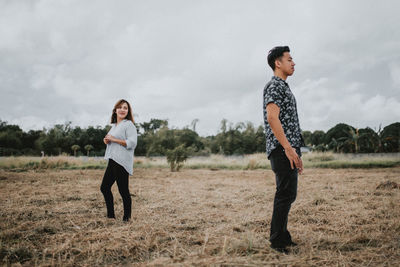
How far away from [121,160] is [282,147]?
203 centimetres

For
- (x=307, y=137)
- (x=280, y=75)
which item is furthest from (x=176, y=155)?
(x=307, y=137)

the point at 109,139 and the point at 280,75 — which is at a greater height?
the point at 280,75

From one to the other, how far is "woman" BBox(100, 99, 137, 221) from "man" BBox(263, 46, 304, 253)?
1.87m

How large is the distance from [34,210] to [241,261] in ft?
11.5

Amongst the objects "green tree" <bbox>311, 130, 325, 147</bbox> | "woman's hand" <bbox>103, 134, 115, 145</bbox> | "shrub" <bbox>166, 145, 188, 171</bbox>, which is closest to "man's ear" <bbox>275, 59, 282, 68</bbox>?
"woman's hand" <bbox>103, 134, 115, 145</bbox>

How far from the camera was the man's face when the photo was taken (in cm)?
226

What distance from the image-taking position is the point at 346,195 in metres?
4.89

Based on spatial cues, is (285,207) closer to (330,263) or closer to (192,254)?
(330,263)

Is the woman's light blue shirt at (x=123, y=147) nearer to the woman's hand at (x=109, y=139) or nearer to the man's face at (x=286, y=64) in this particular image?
the woman's hand at (x=109, y=139)

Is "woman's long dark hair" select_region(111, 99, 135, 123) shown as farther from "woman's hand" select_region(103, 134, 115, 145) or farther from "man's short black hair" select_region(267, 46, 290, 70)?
"man's short black hair" select_region(267, 46, 290, 70)

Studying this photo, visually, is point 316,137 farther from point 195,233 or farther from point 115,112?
point 195,233

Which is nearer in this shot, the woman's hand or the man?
the man

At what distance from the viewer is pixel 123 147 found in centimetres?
318

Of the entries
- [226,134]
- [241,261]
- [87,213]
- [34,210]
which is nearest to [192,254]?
[241,261]
